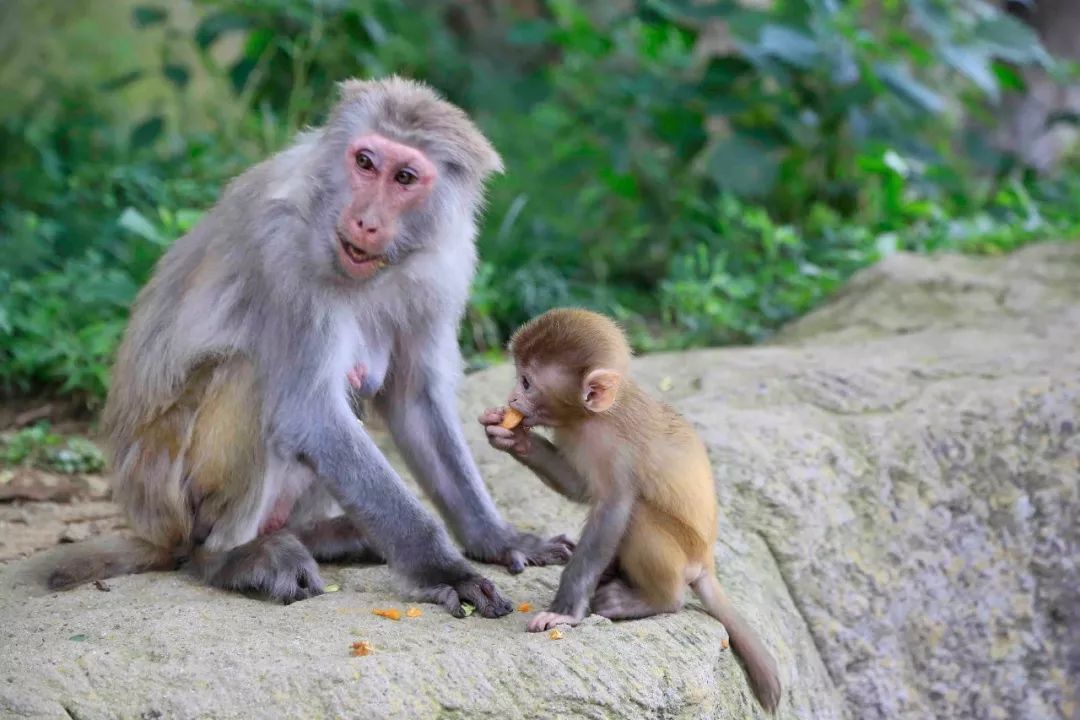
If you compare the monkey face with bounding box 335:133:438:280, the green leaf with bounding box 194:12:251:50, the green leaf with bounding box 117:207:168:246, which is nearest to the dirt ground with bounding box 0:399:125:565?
the green leaf with bounding box 117:207:168:246

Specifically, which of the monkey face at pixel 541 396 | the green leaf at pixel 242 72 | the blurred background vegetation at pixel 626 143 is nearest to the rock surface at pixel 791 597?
the monkey face at pixel 541 396

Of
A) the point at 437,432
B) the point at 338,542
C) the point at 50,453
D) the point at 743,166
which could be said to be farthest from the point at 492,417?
the point at 743,166

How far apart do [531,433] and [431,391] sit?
804mm

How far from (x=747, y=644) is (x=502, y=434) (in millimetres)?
991

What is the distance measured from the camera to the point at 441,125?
4.42 m

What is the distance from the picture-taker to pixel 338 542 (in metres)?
4.63

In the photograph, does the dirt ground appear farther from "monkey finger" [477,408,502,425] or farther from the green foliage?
"monkey finger" [477,408,502,425]

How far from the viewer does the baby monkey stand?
151 inches

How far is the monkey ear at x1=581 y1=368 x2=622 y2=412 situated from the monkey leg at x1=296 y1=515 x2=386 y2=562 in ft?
3.92

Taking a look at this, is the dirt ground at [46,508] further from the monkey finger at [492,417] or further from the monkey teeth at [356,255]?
the monkey finger at [492,417]

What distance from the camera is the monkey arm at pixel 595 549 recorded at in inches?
149

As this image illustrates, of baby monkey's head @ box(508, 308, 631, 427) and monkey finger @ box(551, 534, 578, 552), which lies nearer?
baby monkey's head @ box(508, 308, 631, 427)

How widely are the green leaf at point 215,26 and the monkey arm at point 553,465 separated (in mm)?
5257

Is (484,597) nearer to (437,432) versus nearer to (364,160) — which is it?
(437,432)
